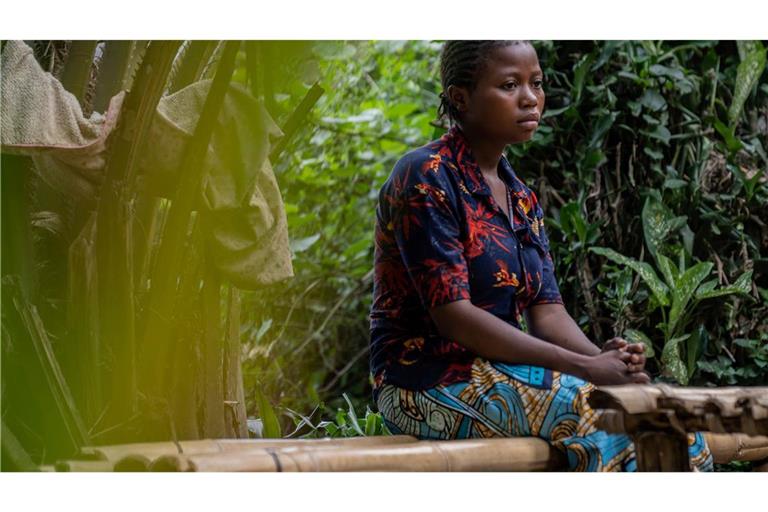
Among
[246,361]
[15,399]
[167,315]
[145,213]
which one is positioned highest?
[145,213]

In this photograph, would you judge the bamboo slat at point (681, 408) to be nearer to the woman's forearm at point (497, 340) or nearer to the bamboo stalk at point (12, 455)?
the woman's forearm at point (497, 340)

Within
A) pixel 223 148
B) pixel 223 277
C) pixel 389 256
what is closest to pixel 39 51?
pixel 223 148

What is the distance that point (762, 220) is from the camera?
11.8ft

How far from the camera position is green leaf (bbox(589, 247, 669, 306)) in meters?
3.38

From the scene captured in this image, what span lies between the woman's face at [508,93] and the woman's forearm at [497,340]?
1.44ft

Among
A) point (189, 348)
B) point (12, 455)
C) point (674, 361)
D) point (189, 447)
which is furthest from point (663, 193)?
point (12, 455)

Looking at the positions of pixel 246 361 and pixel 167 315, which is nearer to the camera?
pixel 167 315

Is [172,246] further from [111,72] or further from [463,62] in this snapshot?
[463,62]

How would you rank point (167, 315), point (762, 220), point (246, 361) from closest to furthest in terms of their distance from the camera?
point (167, 315), point (762, 220), point (246, 361)

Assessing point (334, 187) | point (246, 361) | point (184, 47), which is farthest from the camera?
point (334, 187)

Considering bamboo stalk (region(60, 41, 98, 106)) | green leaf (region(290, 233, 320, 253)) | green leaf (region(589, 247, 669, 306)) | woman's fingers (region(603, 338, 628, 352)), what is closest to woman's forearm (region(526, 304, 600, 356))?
woman's fingers (region(603, 338, 628, 352))
